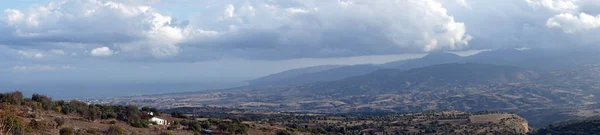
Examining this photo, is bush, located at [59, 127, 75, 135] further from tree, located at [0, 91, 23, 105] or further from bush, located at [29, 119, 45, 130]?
tree, located at [0, 91, 23, 105]

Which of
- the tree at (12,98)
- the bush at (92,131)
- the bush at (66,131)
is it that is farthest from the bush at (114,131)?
the tree at (12,98)

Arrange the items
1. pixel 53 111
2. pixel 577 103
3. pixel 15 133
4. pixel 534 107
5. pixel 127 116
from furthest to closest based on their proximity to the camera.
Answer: pixel 577 103
pixel 534 107
pixel 127 116
pixel 53 111
pixel 15 133

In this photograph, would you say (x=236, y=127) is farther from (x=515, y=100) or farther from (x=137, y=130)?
(x=515, y=100)

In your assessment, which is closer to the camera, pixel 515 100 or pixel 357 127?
pixel 357 127

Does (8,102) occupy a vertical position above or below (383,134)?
above

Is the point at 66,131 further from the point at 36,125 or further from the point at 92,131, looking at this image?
the point at 92,131

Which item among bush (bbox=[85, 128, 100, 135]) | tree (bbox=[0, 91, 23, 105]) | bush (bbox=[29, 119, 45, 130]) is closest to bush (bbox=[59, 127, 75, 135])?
bush (bbox=[29, 119, 45, 130])

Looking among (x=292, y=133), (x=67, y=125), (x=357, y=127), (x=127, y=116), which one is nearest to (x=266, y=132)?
(x=292, y=133)

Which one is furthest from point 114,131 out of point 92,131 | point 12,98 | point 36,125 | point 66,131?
point 12,98

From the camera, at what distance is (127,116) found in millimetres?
45781

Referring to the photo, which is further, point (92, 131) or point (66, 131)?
point (92, 131)

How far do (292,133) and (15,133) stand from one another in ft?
91.5

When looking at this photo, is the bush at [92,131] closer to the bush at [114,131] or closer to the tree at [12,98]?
the bush at [114,131]

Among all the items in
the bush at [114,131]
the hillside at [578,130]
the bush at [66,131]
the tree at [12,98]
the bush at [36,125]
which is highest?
the tree at [12,98]
